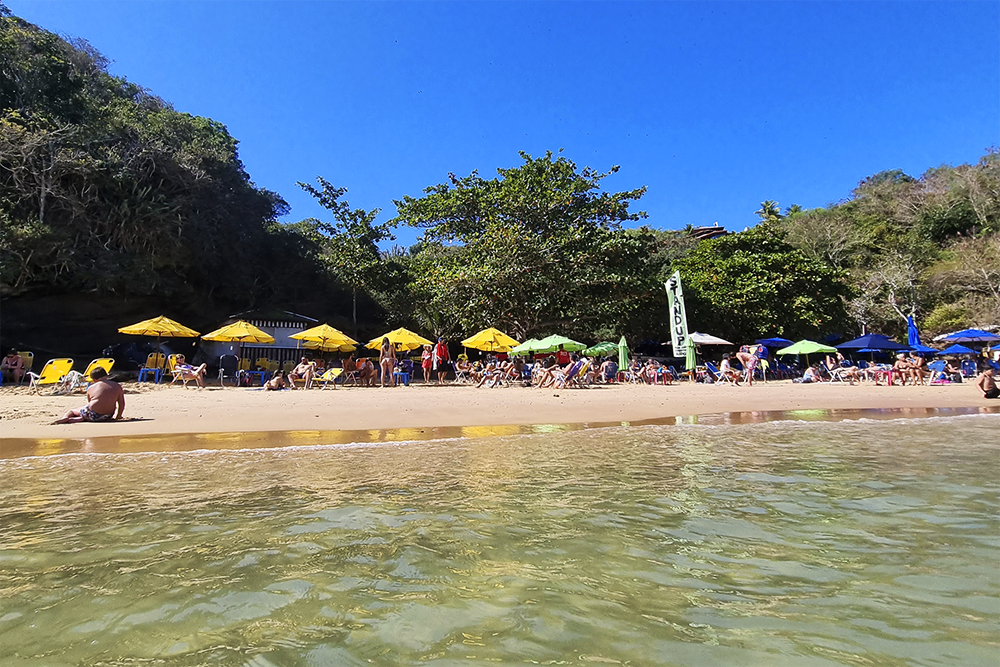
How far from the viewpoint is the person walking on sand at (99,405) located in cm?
819

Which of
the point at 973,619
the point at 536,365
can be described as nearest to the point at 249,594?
the point at 973,619

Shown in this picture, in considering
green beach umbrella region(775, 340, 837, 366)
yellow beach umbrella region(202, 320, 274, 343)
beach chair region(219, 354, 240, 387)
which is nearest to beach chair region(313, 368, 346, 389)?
yellow beach umbrella region(202, 320, 274, 343)

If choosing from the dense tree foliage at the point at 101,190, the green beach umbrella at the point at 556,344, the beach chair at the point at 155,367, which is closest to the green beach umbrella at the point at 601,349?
the green beach umbrella at the point at 556,344

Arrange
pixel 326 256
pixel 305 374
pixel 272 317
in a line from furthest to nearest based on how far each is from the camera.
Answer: pixel 326 256 < pixel 272 317 < pixel 305 374

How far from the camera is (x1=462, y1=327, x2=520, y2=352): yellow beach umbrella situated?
19.3m

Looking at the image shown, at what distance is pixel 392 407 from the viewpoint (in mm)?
10500

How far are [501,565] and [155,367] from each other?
17550 mm

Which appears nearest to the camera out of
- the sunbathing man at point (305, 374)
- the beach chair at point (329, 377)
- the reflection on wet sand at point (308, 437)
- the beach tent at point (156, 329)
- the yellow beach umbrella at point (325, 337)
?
the reflection on wet sand at point (308, 437)

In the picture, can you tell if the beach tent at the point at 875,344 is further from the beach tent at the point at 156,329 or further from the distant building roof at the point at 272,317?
the beach tent at the point at 156,329

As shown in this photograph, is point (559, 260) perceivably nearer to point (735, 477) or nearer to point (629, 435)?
point (629, 435)

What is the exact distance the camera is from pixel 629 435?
7480 millimetres

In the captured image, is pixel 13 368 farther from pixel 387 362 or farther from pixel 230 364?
pixel 387 362

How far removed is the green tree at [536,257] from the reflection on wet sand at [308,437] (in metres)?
13.2

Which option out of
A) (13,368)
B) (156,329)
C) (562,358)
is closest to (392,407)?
(156,329)
